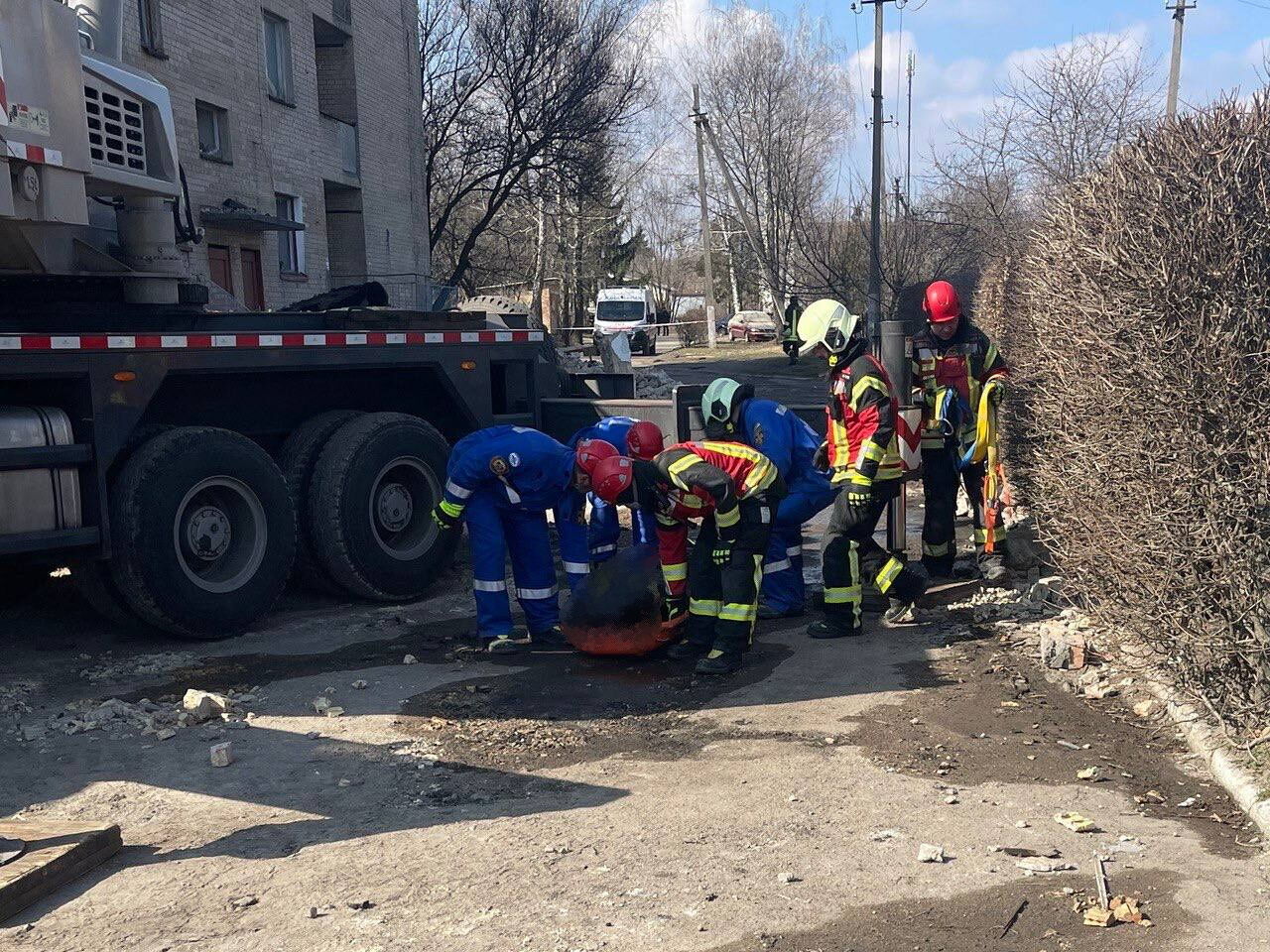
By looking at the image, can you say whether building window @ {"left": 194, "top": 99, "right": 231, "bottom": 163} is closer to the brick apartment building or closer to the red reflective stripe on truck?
the brick apartment building

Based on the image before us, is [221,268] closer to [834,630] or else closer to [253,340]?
[253,340]

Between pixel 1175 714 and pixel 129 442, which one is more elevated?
pixel 129 442

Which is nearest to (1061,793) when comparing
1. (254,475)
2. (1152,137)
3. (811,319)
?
(1152,137)

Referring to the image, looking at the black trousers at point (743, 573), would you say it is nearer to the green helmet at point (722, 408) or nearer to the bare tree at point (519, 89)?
the green helmet at point (722, 408)

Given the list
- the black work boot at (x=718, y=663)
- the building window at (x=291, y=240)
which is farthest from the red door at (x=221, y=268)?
the black work boot at (x=718, y=663)

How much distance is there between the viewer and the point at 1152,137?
5.04 meters

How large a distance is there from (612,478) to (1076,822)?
9.24 feet

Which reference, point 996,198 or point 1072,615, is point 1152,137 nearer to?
point 1072,615

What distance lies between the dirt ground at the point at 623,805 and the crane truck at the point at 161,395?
676mm

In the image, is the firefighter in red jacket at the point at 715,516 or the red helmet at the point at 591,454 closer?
the firefighter in red jacket at the point at 715,516

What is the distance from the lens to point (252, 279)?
1947 centimetres

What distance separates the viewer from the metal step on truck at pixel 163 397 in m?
5.93

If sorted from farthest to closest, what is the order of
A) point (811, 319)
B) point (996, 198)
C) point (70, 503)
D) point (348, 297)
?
point (996, 198)
point (348, 297)
point (811, 319)
point (70, 503)

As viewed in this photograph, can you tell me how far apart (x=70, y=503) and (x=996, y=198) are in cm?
1475
